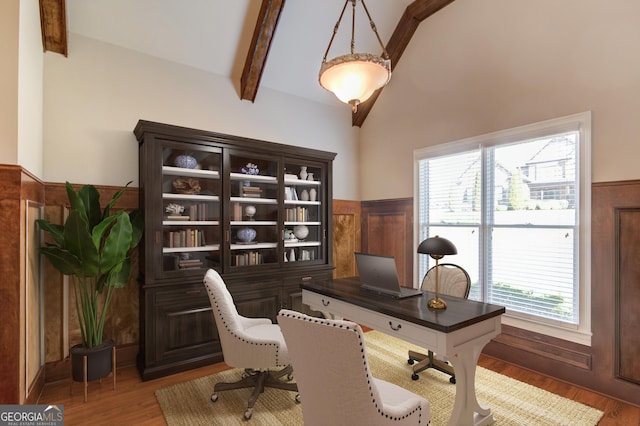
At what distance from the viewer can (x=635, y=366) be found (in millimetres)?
2391

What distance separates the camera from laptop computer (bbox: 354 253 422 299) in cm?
234

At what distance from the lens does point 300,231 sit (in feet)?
12.6

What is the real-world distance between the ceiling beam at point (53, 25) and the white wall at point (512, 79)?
3.48 metres

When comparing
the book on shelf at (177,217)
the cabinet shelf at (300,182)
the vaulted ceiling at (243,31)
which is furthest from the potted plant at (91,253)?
the cabinet shelf at (300,182)

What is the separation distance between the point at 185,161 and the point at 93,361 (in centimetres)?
179

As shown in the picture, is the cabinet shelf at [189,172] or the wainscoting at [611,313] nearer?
the wainscoting at [611,313]

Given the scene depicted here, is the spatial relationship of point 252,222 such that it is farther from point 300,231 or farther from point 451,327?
point 451,327

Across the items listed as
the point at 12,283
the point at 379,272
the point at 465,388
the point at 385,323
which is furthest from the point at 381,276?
the point at 12,283

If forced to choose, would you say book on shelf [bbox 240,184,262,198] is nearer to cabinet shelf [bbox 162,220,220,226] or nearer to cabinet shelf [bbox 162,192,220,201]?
cabinet shelf [bbox 162,192,220,201]

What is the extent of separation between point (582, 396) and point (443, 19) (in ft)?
12.6

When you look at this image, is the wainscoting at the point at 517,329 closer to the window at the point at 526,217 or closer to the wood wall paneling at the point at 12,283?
the wood wall paneling at the point at 12,283

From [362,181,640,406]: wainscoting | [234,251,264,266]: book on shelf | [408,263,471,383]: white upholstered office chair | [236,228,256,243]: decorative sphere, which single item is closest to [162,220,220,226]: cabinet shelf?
[236,228,256,243]: decorative sphere

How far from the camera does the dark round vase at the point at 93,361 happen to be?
245cm

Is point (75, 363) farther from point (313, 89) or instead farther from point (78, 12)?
point (313, 89)
